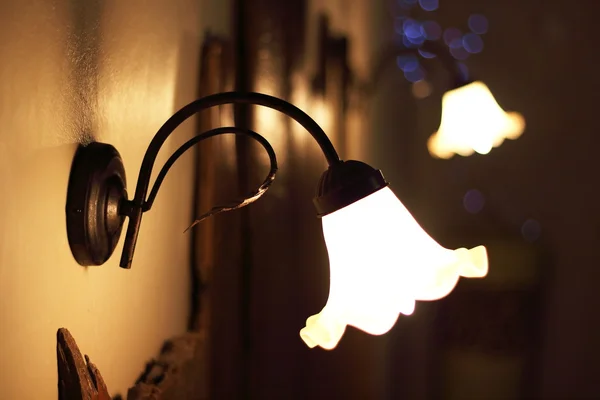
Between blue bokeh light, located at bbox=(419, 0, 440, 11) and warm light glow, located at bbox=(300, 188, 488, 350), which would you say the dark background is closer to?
blue bokeh light, located at bbox=(419, 0, 440, 11)

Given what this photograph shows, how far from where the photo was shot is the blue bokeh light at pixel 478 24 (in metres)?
1.92

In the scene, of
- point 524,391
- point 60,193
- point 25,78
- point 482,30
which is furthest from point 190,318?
point 482,30

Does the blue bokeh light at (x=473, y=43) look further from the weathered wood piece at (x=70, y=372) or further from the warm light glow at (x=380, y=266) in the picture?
the weathered wood piece at (x=70, y=372)

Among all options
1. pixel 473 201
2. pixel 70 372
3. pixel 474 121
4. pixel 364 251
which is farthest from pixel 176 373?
pixel 473 201

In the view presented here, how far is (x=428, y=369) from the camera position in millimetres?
1896

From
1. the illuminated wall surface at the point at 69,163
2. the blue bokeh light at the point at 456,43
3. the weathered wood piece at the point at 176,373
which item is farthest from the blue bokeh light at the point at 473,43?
the weathered wood piece at the point at 176,373

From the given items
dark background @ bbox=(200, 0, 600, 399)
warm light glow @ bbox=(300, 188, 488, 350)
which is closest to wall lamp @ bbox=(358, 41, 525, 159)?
dark background @ bbox=(200, 0, 600, 399)

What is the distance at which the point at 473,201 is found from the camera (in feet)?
6.29

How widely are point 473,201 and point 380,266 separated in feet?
4.84

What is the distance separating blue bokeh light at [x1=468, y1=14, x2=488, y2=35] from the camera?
192cm

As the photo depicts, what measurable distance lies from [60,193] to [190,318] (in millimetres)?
599

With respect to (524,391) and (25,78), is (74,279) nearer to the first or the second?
A: (25,78)

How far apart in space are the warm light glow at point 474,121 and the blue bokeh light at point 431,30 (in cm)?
68

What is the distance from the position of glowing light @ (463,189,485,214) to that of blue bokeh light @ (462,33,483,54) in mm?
448
